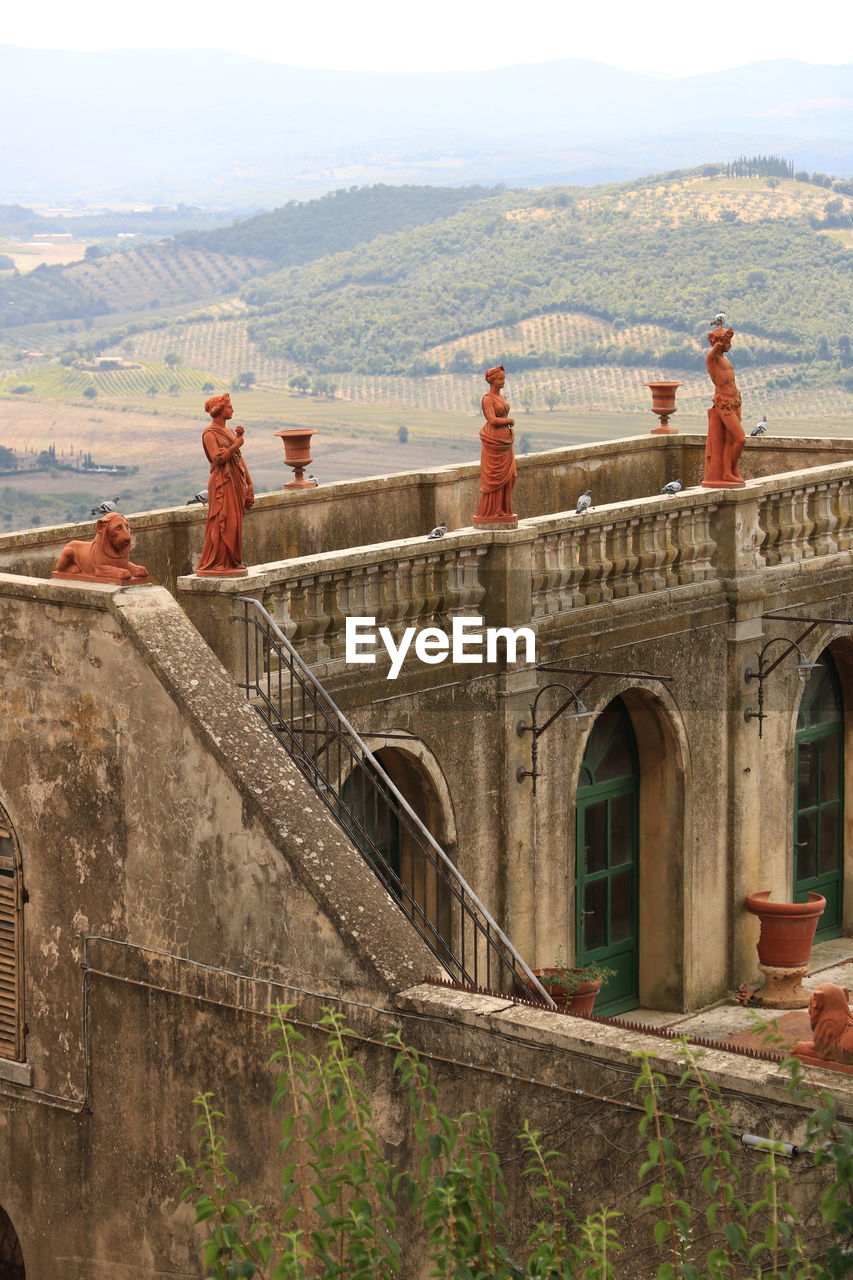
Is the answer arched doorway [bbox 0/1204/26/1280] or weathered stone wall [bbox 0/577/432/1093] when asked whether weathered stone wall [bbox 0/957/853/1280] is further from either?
arched doorway [bbox 0/1204/26/1280]

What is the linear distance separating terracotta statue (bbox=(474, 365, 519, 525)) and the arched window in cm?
505

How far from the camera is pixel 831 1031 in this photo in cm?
1357

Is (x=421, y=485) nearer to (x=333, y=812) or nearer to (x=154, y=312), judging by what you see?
(x=333, y=812)

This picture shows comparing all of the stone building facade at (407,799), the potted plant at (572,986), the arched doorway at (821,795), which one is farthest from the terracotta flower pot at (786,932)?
the potted plant at (572,986)

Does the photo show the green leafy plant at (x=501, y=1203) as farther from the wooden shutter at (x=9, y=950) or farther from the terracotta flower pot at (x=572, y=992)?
the terracotta flower pot at (x=572, y=992)

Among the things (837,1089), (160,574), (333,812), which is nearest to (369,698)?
(333,812)

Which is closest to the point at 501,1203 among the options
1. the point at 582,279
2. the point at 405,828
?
the point at 405,828

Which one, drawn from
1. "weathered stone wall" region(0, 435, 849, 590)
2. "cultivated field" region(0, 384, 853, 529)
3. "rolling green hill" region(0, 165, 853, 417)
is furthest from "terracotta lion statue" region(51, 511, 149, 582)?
"rolling green hill" region(0, 165, 853, 417)

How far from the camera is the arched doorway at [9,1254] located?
18.2 metres

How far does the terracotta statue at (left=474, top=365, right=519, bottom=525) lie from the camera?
65.2 ft

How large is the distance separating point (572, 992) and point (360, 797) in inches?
92.0

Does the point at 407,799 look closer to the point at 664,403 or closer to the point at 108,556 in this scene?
the point at 108,556

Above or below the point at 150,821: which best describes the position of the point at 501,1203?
below

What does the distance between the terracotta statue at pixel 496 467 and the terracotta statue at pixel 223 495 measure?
3135 mm
